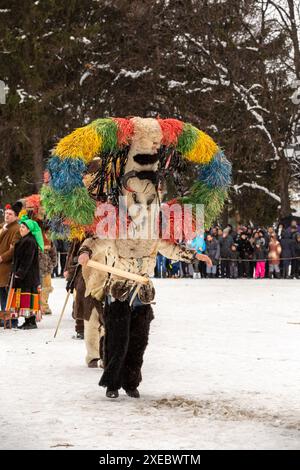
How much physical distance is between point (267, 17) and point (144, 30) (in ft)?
13.0

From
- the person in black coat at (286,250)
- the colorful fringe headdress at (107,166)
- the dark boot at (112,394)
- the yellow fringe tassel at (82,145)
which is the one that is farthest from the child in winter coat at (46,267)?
the person in black coat at (286,250)

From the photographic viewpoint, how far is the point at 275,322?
14031 mm

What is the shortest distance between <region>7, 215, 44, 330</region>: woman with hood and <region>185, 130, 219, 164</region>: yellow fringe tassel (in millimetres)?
5640

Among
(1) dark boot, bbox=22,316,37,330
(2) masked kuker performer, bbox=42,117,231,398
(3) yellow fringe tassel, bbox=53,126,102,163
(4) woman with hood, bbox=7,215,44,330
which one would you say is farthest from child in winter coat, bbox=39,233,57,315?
(3) yellow fringe tassel, bbox=53,126,102,163

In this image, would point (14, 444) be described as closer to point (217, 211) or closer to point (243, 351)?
point (217, 211)

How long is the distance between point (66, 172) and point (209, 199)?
50.2 inches

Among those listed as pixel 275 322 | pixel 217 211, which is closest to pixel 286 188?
pixel 275 322

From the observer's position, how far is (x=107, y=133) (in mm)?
7922

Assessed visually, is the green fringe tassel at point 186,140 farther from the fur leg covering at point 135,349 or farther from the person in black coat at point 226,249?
the person in black coat at point 226,249

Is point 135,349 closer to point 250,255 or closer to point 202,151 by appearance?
point 202,151

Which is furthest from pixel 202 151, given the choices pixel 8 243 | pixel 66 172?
pixel 8 243

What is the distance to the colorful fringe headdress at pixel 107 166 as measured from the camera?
25.9ft

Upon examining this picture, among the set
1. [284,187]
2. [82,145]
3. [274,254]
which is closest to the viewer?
[82,145]
